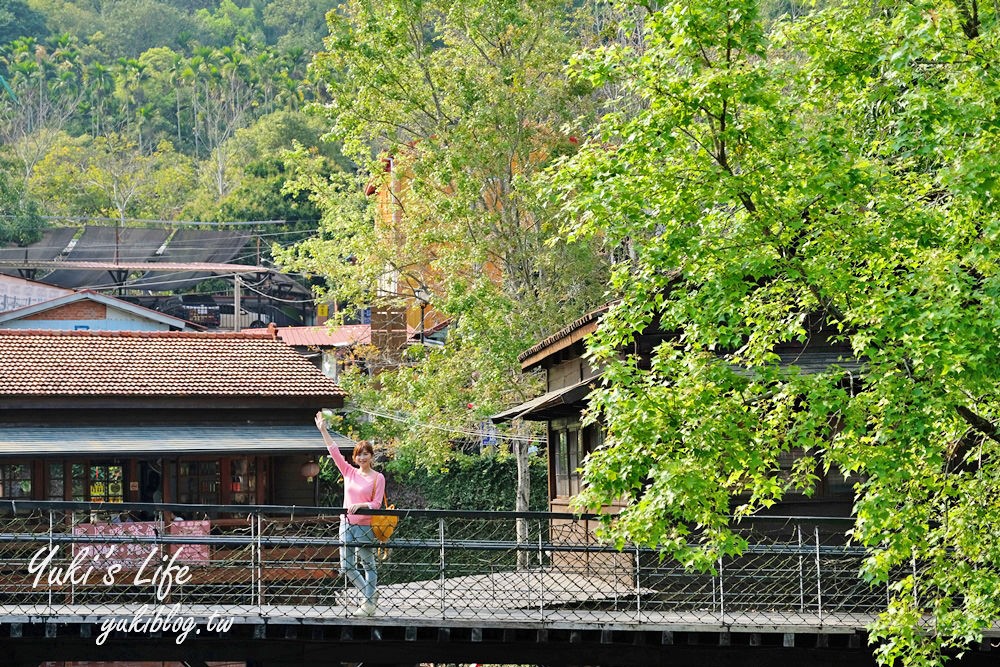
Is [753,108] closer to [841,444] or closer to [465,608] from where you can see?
[841,444]

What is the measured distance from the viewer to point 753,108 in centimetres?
1132

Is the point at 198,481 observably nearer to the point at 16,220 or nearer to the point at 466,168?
the point at 466,168

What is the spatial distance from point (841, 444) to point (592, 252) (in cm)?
1696

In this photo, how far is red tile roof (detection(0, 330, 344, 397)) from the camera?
24.7 m

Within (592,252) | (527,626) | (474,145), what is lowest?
(527,626)

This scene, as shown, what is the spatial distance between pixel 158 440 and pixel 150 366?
2.32 meters

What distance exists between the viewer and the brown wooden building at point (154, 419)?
2406cm

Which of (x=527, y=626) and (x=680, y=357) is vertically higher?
(x=680, y=357)

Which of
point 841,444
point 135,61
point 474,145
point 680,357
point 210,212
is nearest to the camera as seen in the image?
Answer: point 841,444

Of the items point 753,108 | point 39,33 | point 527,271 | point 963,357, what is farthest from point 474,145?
point 39,33

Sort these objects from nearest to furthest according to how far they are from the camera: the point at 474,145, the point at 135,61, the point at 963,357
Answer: the point at 963,357 < the point at 474,145 < the point at 135,61

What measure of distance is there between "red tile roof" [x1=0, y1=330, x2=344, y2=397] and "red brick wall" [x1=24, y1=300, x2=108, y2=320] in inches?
350

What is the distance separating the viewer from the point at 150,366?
26062 mm

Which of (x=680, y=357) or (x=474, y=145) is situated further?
(x=474, y=145)
